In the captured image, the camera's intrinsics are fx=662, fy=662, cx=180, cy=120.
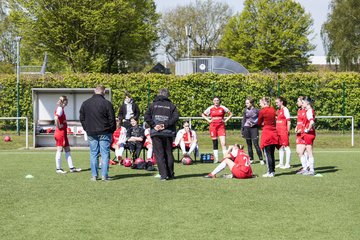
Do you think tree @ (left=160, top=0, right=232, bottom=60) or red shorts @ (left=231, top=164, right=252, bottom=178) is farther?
tree @ (left=160, top=0, right=232, bottom=60)

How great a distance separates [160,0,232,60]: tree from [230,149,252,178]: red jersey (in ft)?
185

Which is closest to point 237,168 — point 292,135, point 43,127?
point 43,127

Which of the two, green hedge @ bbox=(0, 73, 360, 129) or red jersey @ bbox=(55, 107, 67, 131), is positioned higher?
green hedge @ bbox=(0, 73, 360, 129)

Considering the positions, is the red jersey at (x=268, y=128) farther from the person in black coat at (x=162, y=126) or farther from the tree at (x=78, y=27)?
the tree at (x=78, y=27)

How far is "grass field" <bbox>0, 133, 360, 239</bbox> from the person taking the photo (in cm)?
821

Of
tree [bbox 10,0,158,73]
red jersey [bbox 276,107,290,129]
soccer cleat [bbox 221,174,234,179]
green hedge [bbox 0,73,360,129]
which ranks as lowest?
soccer cleat [bbox 221,174,234,179]

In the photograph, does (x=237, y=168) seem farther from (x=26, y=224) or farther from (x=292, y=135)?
(x=292, y=135)

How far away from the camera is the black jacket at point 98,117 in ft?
43.3

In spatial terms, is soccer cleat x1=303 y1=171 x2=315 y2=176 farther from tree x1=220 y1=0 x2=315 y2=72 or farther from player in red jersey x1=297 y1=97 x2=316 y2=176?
tree x1=220 y1=0 x2=315 y2=72

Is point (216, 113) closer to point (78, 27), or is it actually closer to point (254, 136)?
point (254, 136)

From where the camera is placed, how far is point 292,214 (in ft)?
30.8

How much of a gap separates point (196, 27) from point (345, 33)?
1543cm

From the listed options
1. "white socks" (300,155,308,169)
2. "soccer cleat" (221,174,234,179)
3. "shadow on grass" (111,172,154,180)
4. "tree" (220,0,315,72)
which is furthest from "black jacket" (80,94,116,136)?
"tree" (220,0,315,72)

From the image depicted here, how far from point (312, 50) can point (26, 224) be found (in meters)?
58.4
